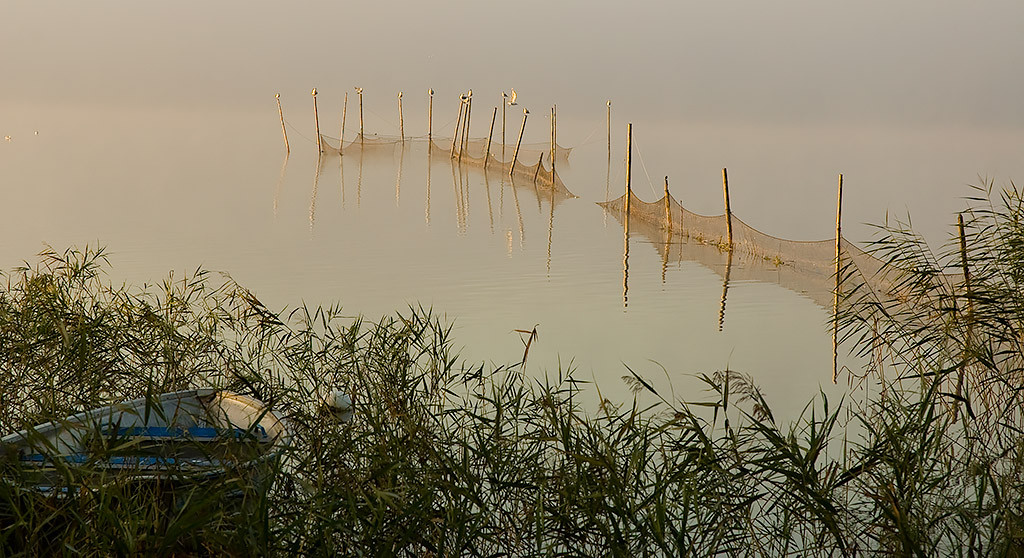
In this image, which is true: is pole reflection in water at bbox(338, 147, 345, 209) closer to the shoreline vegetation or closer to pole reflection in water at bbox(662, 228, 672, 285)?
pole reflection in water at bbox(662, 228, 672, 285)

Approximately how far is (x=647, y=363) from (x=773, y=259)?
447cm

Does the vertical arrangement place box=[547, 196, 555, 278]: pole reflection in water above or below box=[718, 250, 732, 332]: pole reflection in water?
above

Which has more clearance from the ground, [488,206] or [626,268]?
[488,206]

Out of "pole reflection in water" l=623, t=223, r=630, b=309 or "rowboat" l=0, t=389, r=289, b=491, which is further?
"pole reflection in water" l=623, t=223, r=630, b=309

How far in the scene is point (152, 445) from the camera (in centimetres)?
341

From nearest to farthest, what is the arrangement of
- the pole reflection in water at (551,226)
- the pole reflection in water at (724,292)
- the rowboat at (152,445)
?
the rowboat at (152,445) < the pole reflection in water at (724,292) < the pole reflection in water at (551,226)

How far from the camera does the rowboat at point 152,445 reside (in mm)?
2893

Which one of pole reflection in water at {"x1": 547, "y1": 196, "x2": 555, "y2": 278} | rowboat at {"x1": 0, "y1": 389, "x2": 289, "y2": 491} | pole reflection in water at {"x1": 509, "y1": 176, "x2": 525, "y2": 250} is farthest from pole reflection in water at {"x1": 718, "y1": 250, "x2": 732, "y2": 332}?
rowboat at {"x1": 0, "y1": 389, "x2": 289, "y2": 491}

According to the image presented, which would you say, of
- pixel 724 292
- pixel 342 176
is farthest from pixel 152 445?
pixel 342 176

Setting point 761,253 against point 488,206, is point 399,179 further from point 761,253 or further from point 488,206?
point 761,253

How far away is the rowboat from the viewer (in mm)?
2893

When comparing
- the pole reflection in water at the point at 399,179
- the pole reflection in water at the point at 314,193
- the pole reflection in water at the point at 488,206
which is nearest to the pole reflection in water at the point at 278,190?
the pole reflection in water at the point at 314,193

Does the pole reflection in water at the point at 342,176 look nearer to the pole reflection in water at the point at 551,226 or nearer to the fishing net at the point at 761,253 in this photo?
the pole reflection in water at the point at 551,226

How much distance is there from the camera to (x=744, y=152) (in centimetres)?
3569
